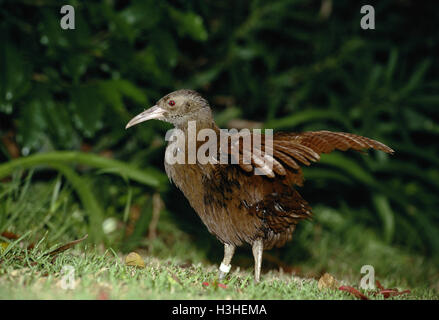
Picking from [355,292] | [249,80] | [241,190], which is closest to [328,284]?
[355,292]

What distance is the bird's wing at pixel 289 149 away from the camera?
1940 mm

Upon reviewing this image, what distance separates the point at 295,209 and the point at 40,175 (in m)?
3.03

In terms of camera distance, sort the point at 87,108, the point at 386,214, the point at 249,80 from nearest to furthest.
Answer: the point at 87,108 < the point at 386,214 < the point at 249,80

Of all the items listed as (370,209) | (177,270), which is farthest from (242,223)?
(370,209)

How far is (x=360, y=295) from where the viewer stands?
2088 mm

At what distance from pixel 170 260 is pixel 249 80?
2.30 meters

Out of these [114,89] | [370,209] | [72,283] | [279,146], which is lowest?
[370,209]

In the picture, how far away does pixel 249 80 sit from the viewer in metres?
4.53

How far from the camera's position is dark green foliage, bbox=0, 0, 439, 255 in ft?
11.7

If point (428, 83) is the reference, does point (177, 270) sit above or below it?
below

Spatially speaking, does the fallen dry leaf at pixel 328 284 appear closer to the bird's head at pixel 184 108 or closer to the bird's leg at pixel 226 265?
the bird's leg at pixel 226 265

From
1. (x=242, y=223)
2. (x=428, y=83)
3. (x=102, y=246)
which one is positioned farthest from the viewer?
(x=428, y=83)

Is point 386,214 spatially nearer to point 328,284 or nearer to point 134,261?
point 328,284

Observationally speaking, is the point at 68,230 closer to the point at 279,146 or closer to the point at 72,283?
the point at 72,283
